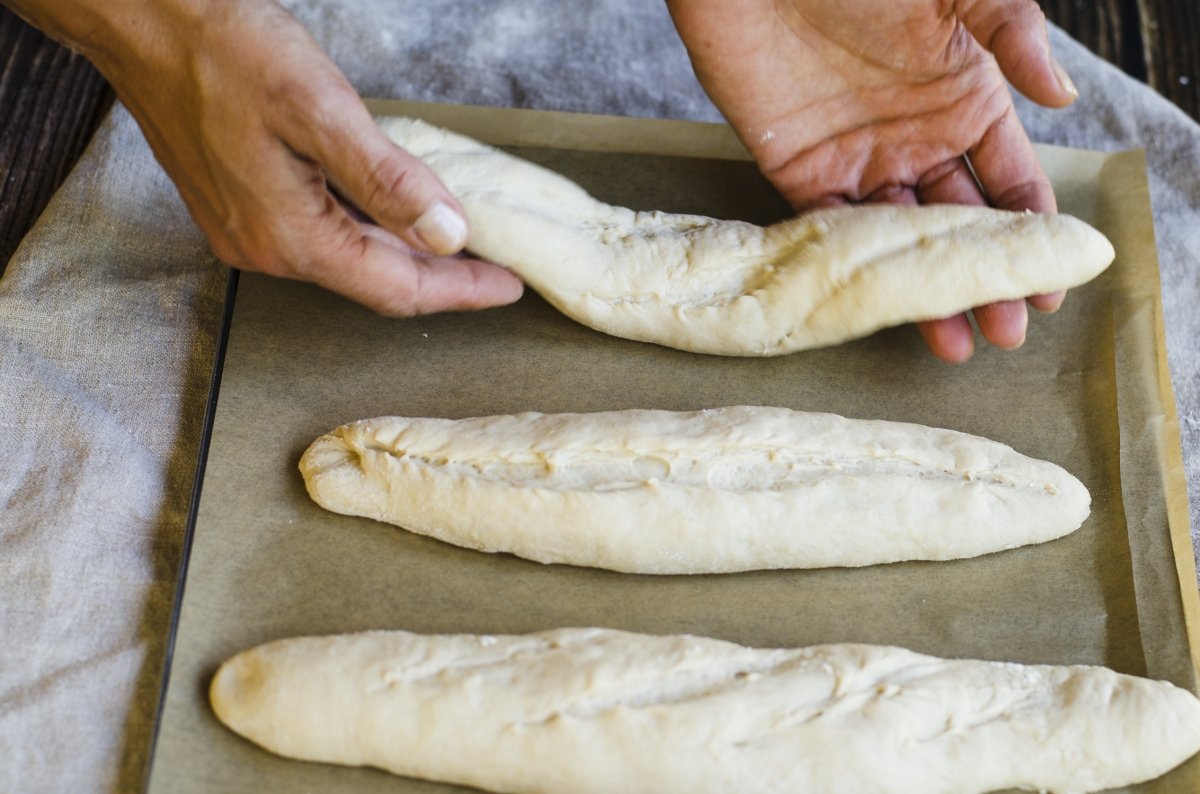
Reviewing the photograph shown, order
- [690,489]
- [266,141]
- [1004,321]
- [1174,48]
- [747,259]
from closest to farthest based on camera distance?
[266,141] < [690,489] < [1004,321] < [747,259] < [1174,48]

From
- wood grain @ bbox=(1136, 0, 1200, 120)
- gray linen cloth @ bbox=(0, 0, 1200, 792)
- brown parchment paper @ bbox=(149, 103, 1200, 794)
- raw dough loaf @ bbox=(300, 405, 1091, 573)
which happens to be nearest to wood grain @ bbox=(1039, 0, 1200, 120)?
wood grain @ bbox=(1136, 0, 1200, 120)

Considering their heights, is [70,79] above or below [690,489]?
above

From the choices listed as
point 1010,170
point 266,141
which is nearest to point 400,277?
point 266,141

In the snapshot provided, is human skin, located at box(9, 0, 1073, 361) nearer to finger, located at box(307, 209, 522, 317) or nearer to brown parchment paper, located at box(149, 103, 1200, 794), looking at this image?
finger, located at box(307, 209, 522, 317)

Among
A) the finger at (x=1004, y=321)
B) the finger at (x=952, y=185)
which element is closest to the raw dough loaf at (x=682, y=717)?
the finger at (x=1004, y=321)

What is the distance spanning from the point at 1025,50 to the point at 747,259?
724mm

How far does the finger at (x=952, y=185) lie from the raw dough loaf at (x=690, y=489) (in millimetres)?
671

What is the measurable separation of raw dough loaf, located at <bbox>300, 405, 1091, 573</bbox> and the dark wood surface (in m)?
1.29

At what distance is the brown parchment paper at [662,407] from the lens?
203 cm

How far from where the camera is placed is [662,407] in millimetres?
2387

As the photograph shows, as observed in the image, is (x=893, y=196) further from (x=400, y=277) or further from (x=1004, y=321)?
(x=400, y=277)

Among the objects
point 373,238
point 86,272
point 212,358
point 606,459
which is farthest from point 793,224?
point 86,272

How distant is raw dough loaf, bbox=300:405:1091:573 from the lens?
6.80ft

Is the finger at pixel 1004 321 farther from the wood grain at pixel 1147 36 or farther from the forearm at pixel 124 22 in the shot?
the forearm at pixel 124 22
